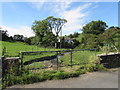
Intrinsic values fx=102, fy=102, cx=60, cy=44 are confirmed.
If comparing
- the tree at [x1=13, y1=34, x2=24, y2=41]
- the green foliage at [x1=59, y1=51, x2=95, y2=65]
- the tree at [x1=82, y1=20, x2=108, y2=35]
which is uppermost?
the tree at [x1=82, y1=20, x2=108, y2=35]

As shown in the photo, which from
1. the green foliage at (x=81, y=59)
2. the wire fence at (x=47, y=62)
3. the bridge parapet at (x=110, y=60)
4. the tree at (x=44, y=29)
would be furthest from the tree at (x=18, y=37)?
the bridge parapet at (x=110, y=60)

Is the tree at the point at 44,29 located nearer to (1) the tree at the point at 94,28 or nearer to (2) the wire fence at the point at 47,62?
(1) the tree at the point at 94,28

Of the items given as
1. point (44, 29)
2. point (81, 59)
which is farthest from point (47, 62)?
point (44, 29)

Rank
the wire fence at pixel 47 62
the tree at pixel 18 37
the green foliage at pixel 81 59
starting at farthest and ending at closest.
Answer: the tree at pixel 18 37
the green foliage at pixel 81 59
the wire fence at pixel 47 62

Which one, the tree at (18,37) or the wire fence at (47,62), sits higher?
the tree at (18,37)

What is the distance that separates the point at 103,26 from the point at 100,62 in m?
42.7

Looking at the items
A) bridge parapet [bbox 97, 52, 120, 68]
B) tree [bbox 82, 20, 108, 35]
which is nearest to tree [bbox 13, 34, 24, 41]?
tree [bbox 82, 20, 108, 35]

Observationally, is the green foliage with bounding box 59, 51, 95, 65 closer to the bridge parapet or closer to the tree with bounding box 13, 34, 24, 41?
the bridge parapet

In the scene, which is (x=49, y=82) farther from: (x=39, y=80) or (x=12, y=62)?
(x=12, y=62)

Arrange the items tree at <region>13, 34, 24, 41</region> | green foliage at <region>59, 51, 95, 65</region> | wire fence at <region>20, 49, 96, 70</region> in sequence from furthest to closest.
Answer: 1. tree at <region>13, 34, 24, 41</region>
2. green foliage at <region>59, 51, 95, 65</region>
3. wire fence at <region>20, 49, 96, 70</region>

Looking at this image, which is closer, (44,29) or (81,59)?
(81,59)

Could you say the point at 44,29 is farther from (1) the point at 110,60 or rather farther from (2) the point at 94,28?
(1) the point at 110,60

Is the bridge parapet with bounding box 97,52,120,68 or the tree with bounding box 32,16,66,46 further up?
the tree with bounding box 32,16,66,46

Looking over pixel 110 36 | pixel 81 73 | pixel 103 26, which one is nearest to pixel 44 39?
pixel 110 36
